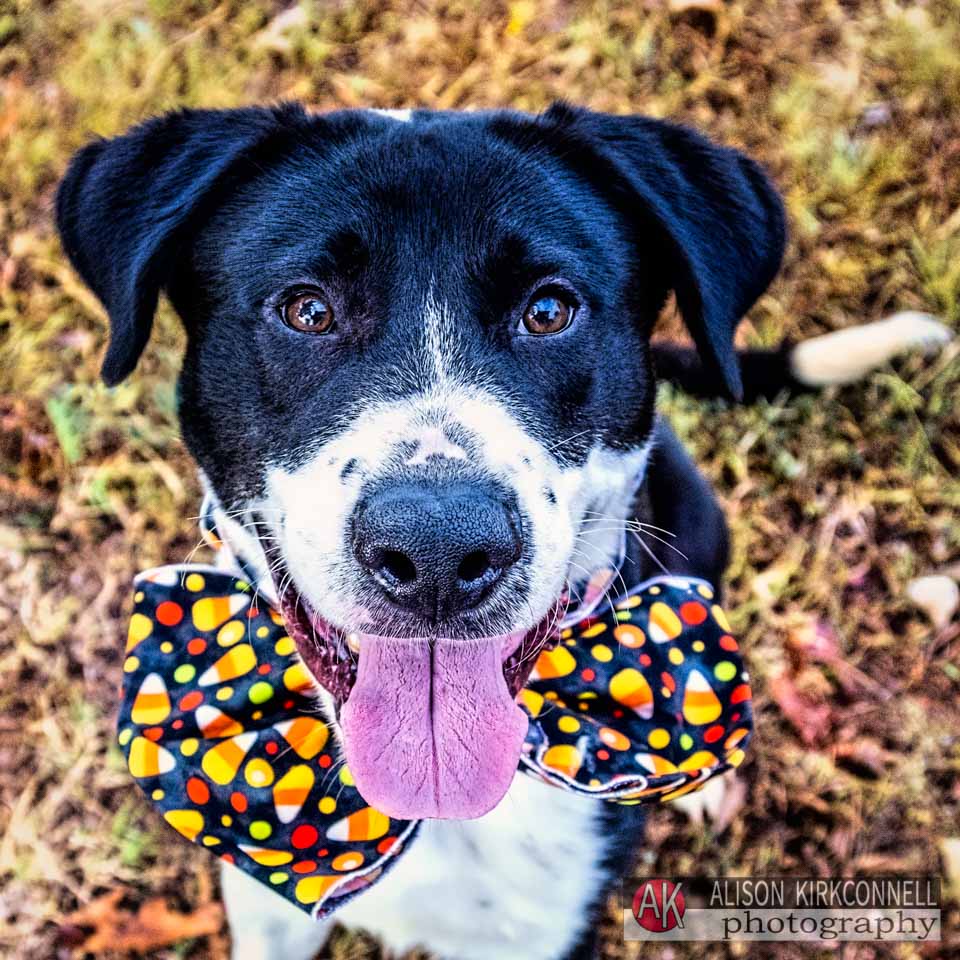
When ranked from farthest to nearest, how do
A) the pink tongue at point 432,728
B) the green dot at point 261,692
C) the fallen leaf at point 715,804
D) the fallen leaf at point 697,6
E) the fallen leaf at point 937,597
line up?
the fallen leaf at point 697,6 → the fallen leaf at point 937,597 → the fallen leaf at point 715,804 → the green dot at point 261,692 → the pink tongue at point 432,728

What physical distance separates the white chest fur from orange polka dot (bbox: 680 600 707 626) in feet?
1.83

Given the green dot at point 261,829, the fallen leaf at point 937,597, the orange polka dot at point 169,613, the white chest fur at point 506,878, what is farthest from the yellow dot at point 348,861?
the fallen leaf at point 937,597

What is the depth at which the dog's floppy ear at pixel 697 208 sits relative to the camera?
7.59 feet

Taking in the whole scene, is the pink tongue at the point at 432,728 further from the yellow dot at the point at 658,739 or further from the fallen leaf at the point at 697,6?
the fallen leaf at the point at 697,6

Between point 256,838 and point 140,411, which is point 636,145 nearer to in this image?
point 256,838

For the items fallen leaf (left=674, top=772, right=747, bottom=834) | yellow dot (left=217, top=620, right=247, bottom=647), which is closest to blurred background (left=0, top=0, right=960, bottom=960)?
fallen leaf (left=674, top=772, right=747, bottom=834)

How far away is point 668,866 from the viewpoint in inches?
134

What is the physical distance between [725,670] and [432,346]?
3.46 feet

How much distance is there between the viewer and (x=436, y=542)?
5.81ft

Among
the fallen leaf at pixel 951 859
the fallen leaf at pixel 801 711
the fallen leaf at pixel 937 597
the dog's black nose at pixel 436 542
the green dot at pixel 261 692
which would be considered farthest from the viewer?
the fallen leaf at pixel 937 597

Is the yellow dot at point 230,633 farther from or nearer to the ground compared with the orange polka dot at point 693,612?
nearer to the ground

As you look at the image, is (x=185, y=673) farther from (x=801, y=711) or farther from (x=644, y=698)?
(x=801, y=711)

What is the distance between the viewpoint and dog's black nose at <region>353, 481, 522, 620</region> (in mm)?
1779

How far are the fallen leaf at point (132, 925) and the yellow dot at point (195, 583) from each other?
5.02 feet
